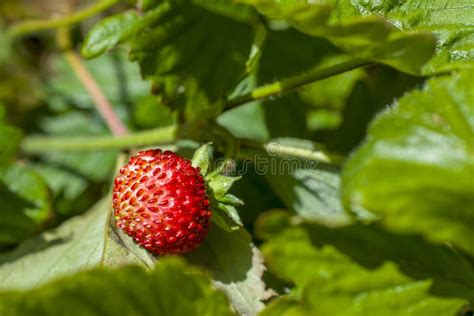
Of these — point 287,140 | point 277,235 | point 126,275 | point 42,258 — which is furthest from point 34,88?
point 126,275

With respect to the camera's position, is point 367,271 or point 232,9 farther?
point 232,9

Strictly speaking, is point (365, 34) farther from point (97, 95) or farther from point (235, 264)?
point (97, 95)

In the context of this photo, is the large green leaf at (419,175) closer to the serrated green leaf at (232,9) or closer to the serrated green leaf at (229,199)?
the serrated green leaf at (229,199)

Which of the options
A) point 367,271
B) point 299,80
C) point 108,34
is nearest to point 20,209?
point 108,34

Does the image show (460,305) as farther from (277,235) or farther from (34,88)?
(34,88)

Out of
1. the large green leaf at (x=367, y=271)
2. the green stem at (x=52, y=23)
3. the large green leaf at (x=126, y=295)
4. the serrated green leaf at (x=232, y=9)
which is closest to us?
the large green leaf at (x=126, y=295)

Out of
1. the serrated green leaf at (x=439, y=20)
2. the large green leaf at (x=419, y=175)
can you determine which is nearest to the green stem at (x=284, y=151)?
the serrated green leaf at (x=439, y=20)

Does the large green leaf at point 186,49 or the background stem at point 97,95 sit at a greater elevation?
the large green leaf at point 186,49

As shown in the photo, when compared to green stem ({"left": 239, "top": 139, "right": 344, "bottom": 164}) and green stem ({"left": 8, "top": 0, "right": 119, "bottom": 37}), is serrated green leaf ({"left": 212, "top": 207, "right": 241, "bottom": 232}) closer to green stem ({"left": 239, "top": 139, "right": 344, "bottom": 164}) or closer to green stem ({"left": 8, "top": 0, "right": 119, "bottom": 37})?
green stem ({"left": 239, "top": 139, "right": 344, "bottom": 164})
